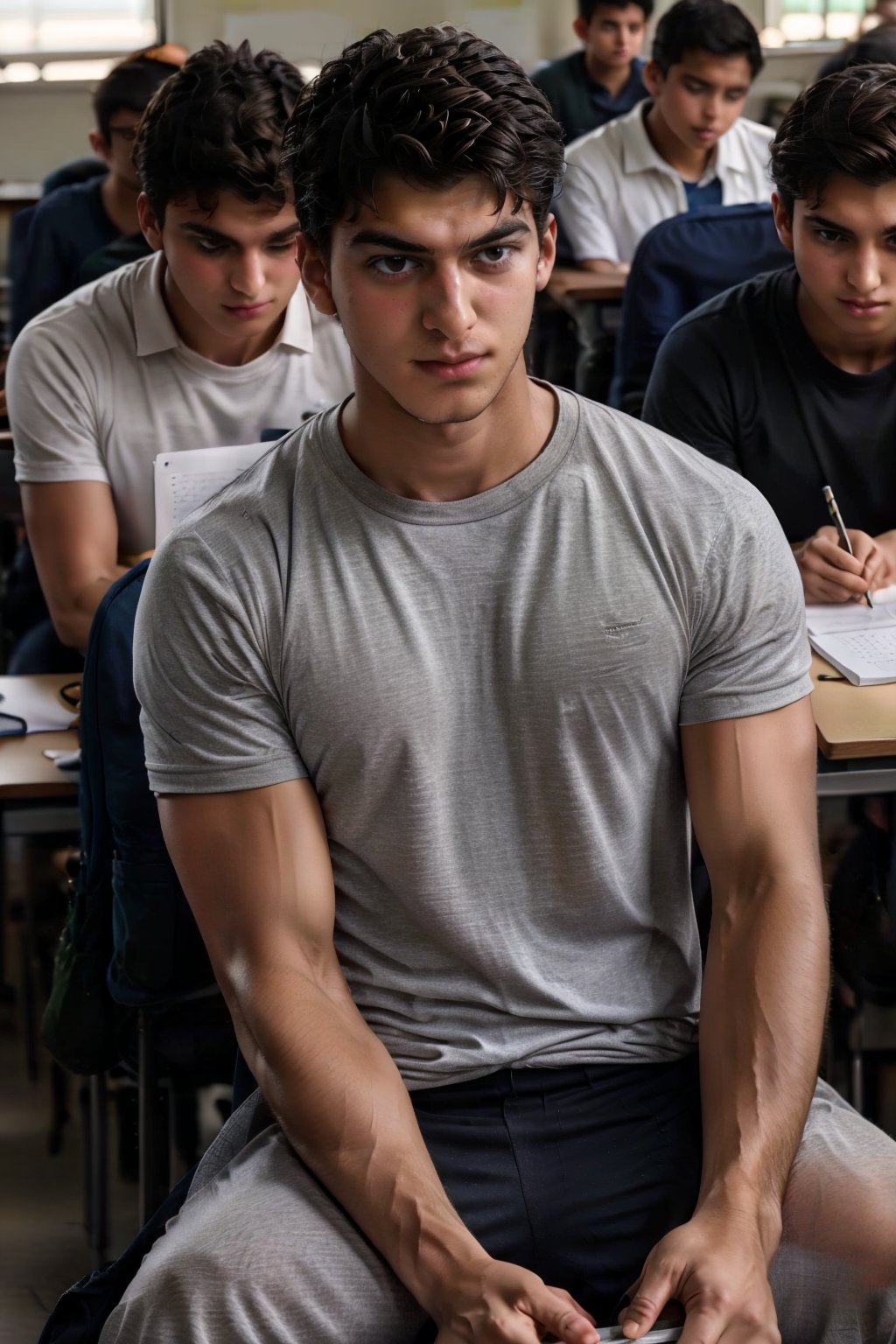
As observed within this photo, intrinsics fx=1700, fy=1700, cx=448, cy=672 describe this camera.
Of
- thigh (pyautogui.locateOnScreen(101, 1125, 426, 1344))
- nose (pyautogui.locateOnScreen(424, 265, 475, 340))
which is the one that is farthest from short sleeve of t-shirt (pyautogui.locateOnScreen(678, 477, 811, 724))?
thigh (pyautogui.locateOnScreen(101, 1125, 426, 1344))

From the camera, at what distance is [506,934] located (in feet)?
4.38

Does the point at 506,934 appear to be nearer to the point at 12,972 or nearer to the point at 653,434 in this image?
the point at 653,434

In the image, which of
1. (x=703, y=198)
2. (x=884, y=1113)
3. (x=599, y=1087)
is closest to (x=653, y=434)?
(x=599, y=1087)

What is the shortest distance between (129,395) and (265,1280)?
1.36 metres

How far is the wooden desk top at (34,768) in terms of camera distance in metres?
1.76

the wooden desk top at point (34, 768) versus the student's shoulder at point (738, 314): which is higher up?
the student's shoulder at point (738, 314)

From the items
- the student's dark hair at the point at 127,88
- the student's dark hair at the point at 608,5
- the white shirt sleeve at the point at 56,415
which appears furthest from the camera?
the student's dark hair at the point at 608,5

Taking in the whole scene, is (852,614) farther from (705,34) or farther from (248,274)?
(705,34)

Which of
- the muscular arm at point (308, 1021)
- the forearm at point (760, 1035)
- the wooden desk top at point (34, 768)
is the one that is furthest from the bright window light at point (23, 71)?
the forearm at point (760, 1035)

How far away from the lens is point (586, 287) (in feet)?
13.1

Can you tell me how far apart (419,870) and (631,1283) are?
344 mm

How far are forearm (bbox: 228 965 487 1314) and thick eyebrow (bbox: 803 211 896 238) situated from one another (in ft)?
3.91

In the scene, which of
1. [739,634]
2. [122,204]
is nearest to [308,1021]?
[739,634]

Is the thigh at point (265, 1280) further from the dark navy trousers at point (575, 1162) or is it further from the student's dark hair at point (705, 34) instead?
the student's dark hair at point (705, 34)
